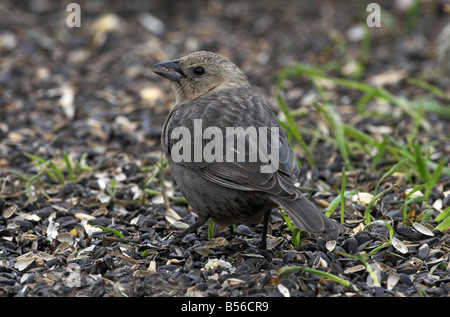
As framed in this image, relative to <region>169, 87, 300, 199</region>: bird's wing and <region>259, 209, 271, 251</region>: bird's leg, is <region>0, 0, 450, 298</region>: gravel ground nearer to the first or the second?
<region>259, 209, 271, 251</region>: bird's leg

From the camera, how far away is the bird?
11.7ft

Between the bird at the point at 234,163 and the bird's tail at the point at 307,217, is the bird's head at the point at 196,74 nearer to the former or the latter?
the bird at the point at 234,163

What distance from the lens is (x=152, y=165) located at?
5.16 m

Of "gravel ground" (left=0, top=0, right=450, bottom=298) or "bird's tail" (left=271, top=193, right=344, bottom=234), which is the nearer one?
"bird's tail" (left=271, top=193, right=344, bottom=234)

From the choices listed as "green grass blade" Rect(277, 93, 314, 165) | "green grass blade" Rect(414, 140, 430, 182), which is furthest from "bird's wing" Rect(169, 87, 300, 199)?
"green grass blade" Rect(414, 140, 430, 182)

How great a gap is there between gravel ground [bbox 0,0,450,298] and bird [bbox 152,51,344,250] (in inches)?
11.4

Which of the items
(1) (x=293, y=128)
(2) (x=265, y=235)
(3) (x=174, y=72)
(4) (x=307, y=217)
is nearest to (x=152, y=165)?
(3) (x=174, y=72)

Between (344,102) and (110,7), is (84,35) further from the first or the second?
(344,102)

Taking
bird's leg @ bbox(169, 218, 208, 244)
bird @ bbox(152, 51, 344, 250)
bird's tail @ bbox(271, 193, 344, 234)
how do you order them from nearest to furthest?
1. bird's tail @ bbox(271, 193, 344, 234)
2. bird @ bbox(152, 51, 344, 250)
3. bird's leg @ bbox(169, 218, 208, 244)

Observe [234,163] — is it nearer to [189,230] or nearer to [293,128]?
[189,230]

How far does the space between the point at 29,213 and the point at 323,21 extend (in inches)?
213

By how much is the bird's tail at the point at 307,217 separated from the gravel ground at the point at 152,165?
0.89 feet

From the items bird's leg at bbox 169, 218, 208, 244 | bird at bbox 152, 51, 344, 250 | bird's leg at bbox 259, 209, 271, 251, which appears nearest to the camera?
bird at bbox 152, 51, 344, 250

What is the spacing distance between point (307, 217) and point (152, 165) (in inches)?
79.4
